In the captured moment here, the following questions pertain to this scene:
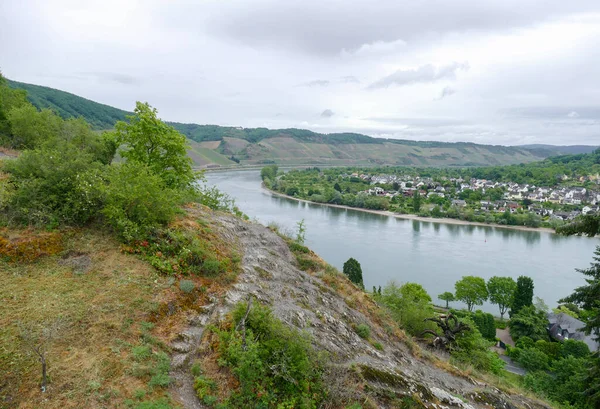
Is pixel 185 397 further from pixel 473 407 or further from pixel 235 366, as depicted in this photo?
pixel 473 407

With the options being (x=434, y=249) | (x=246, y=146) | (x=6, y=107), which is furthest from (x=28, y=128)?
(x=246, y=146)

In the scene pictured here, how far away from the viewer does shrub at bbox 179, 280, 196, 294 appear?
6.45 m

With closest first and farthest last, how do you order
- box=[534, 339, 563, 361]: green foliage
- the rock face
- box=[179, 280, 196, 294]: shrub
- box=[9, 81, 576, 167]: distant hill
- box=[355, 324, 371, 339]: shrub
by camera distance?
the rock face → box=[179, 280, 196, 294]: shrub → box=[355, 324, 371, 339]: shrub → box=[534, 339, 563, 361]: green foliage → box=[9, 81, 576, 167]: distant hill

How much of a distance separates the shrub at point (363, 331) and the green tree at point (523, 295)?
2172 cm

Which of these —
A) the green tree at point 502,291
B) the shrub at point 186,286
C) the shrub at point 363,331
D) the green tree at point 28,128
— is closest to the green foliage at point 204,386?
the shrub at point 186,286

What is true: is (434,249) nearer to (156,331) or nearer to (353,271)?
(353,271)

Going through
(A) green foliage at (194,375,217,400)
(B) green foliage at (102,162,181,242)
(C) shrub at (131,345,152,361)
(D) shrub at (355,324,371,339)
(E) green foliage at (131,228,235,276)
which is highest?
(B) green foliage at (102,162,181,242)

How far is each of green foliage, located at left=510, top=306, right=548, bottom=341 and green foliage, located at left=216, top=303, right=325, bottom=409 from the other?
2196cm

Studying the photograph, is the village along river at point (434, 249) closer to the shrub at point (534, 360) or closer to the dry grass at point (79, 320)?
the shrub at point (534, 360)

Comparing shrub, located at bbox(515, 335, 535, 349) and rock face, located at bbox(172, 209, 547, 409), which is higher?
rock face, located at bbox(172, 209, 547, 409)

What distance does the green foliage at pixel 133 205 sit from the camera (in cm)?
717

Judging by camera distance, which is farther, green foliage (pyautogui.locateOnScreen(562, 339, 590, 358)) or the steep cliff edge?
green foliage (pyautogui.locateOnScreen(562, 339, 590, 358))

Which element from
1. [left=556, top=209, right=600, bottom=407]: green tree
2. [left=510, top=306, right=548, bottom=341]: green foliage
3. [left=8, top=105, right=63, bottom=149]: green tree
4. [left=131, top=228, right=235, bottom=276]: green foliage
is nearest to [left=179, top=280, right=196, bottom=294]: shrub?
[left=131, top=228, right=235, bottom=276]: green foliage

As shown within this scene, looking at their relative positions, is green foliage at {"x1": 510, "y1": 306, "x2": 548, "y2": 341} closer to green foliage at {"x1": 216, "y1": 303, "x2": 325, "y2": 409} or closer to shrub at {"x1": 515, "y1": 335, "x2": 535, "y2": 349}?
shrub at {"x1": 515, "y1": 335, "x2": 535, "y2": 349}
